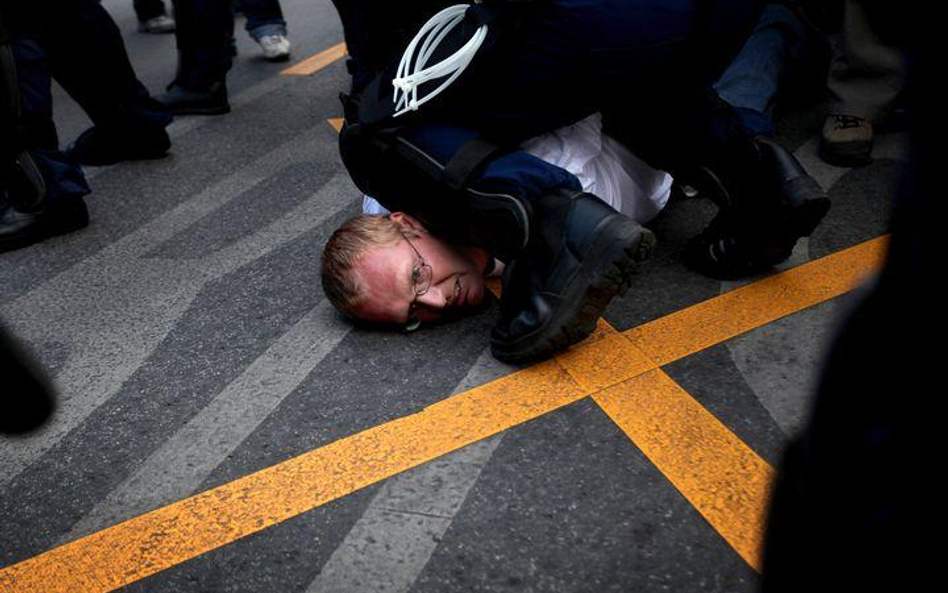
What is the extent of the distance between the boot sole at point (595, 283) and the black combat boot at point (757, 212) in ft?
1.49

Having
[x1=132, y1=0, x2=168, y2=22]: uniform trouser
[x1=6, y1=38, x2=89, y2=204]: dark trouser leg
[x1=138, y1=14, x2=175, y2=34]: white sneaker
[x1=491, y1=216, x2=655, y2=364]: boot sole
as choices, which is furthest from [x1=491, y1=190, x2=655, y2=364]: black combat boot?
[x1=132, y1=0, x2=168, y2=22]: uniform trouser

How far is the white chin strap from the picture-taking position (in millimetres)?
1943

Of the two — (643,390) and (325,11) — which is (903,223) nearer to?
(643,390)

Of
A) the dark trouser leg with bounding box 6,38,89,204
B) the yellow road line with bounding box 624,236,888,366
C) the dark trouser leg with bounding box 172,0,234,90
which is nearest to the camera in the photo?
the yellow road line with bounding box 624,236,888,366

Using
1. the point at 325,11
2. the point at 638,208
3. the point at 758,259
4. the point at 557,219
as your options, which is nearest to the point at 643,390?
the point at 557,219

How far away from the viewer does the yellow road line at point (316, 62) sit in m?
4.90

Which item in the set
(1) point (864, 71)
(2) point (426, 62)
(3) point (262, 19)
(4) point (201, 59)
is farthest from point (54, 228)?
(1) point (864, 71)

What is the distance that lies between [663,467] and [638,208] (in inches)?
41.4

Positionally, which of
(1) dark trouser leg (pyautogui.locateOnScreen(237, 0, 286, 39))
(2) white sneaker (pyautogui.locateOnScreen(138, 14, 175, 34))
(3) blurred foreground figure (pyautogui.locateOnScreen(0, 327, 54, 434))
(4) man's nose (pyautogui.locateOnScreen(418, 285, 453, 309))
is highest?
(3) blurred foreground figure (pyautogui.locateOnScreen(0, 327, 54, 434))

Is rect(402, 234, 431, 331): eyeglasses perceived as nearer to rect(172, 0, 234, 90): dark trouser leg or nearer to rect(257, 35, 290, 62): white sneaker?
rect(172, 0, 234, 90): dark trouser leg

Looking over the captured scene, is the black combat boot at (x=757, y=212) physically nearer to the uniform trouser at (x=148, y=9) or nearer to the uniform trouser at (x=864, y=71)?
the uniform trouser at (x=864, y=71)

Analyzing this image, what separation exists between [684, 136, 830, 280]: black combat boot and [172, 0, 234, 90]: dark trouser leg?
286 centimetres

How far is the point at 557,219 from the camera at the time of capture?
1.95 metres

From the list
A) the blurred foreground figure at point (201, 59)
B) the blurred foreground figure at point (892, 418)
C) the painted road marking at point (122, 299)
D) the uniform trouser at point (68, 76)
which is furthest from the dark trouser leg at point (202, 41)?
the blurred foreground figure at point (892, 418)
